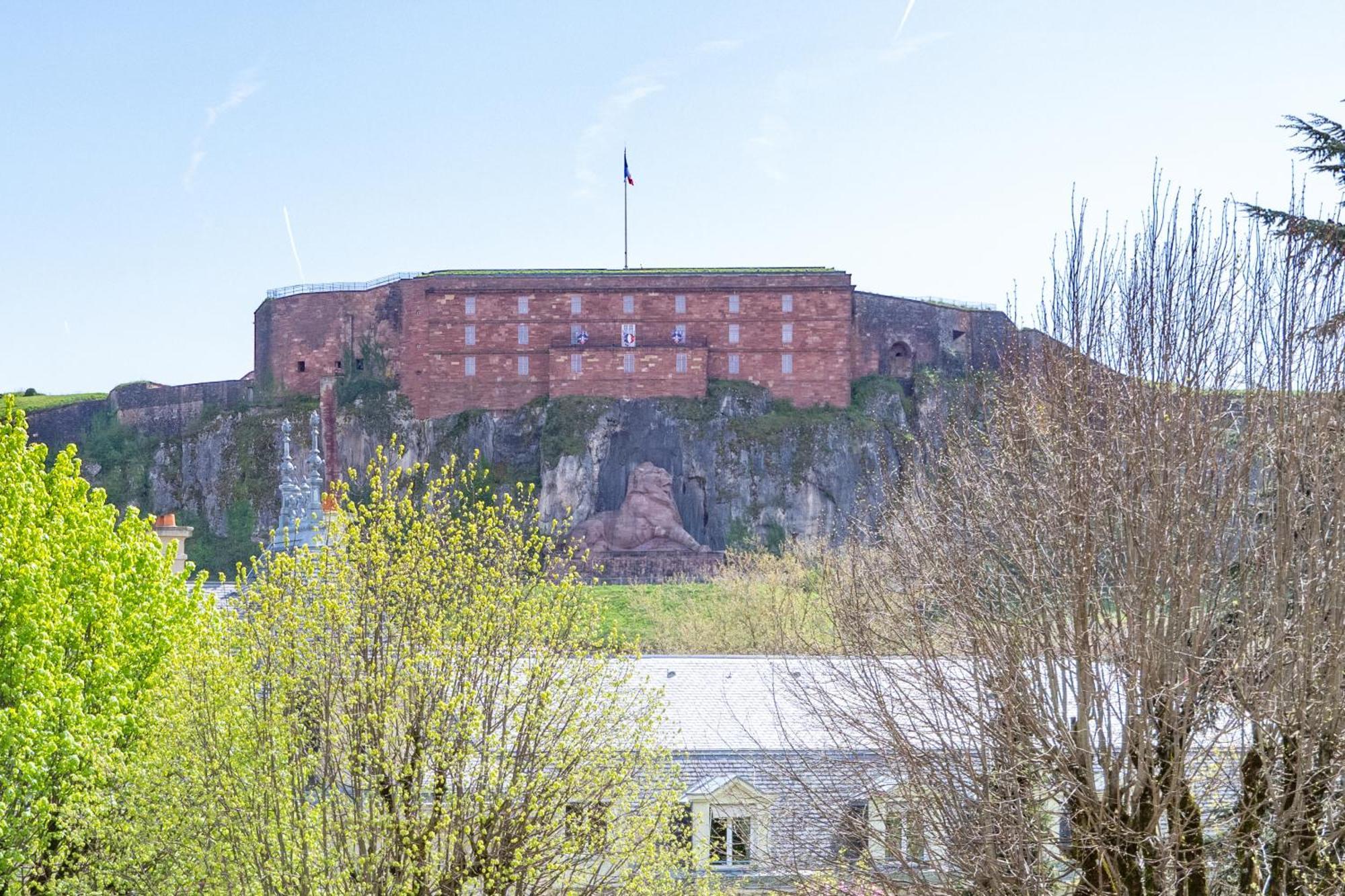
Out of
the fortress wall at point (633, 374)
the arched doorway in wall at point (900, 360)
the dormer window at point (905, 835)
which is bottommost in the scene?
the dormer window at point (905, 835)

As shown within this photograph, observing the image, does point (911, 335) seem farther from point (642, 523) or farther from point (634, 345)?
point (642, 523)

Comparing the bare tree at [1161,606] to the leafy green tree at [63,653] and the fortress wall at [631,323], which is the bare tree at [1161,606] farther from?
the fortress wall at [631,323]

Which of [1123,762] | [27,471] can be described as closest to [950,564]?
[1123,762]

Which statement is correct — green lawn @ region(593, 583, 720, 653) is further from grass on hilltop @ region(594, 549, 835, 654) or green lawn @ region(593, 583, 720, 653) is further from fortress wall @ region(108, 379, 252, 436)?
fortress wall @ region(108, 379, 252, 436)

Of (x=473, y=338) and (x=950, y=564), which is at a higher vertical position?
(x=473, y=338)

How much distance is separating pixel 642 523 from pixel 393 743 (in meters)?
42.0

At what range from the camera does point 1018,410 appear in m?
13.3

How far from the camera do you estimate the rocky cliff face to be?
192 feet

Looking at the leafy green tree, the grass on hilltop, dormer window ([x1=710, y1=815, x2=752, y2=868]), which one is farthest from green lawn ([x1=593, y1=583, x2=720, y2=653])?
the leafy green tree

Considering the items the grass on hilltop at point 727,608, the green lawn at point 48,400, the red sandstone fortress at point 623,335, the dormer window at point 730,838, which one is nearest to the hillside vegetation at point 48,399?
the green lawn at point 48,400

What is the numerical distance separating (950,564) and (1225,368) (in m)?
3.35

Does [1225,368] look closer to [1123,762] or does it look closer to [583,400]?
[1123,762]

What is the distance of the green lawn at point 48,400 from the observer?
2751 inches

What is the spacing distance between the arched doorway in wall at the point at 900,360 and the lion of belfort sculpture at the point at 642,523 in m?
13.4
